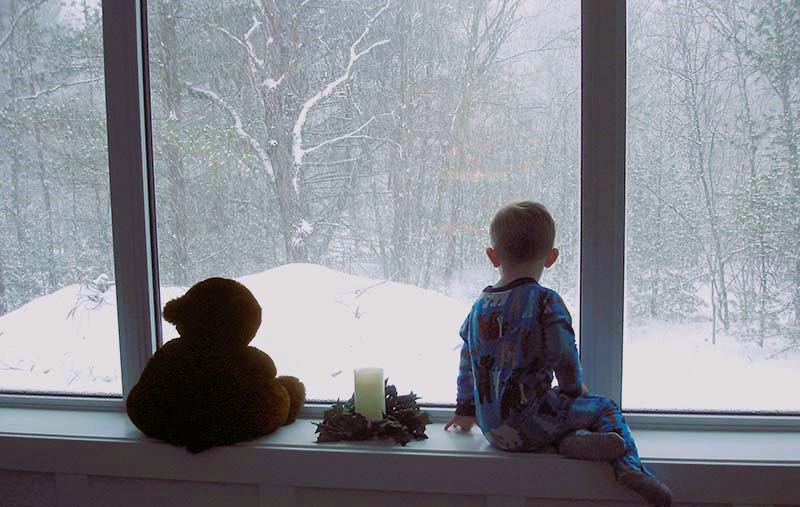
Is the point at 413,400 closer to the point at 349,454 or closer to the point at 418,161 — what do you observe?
the point at 349,454

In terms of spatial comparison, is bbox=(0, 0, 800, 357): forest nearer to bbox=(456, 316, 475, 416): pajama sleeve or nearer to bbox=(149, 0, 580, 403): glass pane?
bbox=(149, 0, 580, 403): glass pane

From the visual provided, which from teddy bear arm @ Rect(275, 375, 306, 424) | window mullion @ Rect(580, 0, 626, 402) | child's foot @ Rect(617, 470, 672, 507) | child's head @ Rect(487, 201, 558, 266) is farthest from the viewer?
teddy bear arm @ Rect(275, 375, 306, 424)

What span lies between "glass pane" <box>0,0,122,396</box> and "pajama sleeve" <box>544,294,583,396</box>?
1101mm

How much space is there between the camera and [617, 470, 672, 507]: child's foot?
123cm

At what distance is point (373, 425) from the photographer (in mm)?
1456

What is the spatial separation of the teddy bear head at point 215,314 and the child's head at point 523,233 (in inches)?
22.5

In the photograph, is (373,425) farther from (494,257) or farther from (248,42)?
(248,42)

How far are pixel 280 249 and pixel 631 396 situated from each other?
2.98ft

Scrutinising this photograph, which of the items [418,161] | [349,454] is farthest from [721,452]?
[418,161]

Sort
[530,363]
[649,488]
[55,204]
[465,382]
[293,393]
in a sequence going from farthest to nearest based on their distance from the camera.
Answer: [55,204]
[293,393]
[465,382]
[530,363]
[649,488]

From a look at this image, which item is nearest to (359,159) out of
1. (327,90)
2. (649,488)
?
(327,90)

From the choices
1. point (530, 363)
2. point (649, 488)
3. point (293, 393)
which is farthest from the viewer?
point (293, 393)

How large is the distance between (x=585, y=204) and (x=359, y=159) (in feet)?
1.75

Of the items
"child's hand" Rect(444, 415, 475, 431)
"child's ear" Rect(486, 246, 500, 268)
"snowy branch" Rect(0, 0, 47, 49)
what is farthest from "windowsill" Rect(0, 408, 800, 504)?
"snowy branch" Rect(0, 0, 47, 49)
